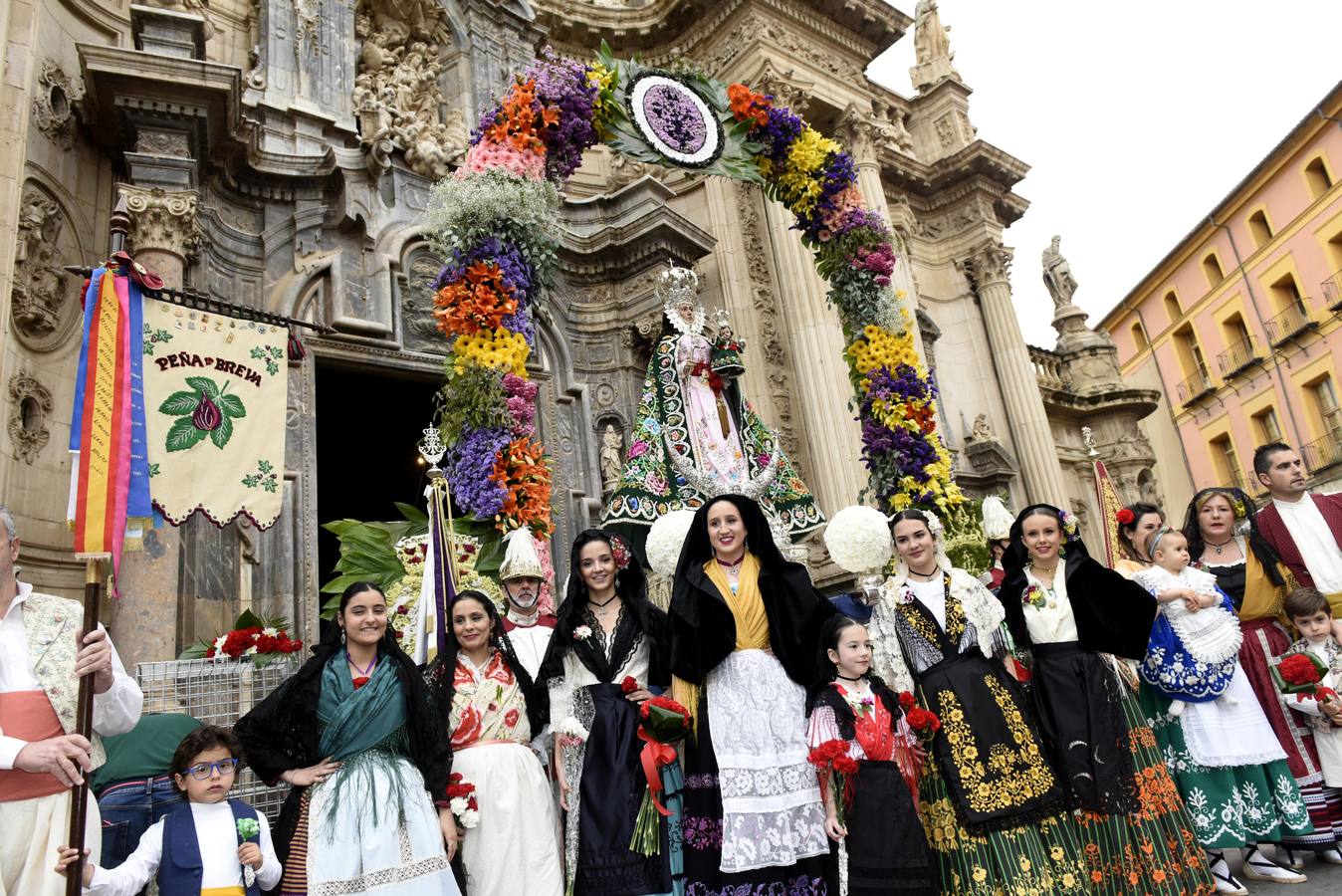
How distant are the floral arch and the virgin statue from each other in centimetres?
92

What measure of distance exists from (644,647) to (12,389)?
5.92 metres

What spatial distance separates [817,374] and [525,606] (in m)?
8.26

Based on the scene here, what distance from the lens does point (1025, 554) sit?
456 cm

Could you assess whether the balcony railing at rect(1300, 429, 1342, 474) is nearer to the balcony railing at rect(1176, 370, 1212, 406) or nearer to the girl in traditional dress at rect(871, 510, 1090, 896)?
the balcony railing at rect(1176, 370, 1212, 406)

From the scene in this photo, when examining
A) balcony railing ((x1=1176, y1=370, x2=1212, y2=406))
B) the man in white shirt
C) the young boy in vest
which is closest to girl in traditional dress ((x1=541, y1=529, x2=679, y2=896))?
the man in white shirt

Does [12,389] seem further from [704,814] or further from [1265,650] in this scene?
[1265,650]

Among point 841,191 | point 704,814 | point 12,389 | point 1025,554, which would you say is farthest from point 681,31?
point 704,814

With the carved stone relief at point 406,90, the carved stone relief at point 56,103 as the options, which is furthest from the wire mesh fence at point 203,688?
the carved stone relief at point 406,90

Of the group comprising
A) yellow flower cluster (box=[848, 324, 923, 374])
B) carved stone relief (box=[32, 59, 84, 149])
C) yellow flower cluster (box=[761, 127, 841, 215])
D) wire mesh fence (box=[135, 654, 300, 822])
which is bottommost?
wire mesh fence (box=[135, 654, 300, 822])

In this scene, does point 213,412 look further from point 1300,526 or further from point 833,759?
point 1300,526

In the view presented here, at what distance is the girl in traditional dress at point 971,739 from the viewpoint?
372 cm

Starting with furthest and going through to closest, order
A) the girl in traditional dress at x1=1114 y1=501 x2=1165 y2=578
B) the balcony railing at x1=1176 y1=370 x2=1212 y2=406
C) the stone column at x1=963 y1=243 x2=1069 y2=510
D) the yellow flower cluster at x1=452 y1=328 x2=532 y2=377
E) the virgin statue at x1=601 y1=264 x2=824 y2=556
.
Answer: the balcony railing at x1=1176 y1=370 x2=1212 y2=406, the stone column at x1=963 y1=243 x2=1069 y2=510, the virgin statue at x1=601 y1=264 x2=824 y2=556, the yellow flower cluster at x1=452 y1=328 x2=532 y2=377, the girl in traditional dress at x1=1114 y1=501 x2=1165 y2=578

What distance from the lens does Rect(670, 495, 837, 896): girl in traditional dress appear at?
3.63 m

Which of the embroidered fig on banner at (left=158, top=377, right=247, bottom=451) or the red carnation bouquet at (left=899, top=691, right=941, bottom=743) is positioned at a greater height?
the embroidered fig on banner at (left=158, top=377, right=247, bottom=451)
